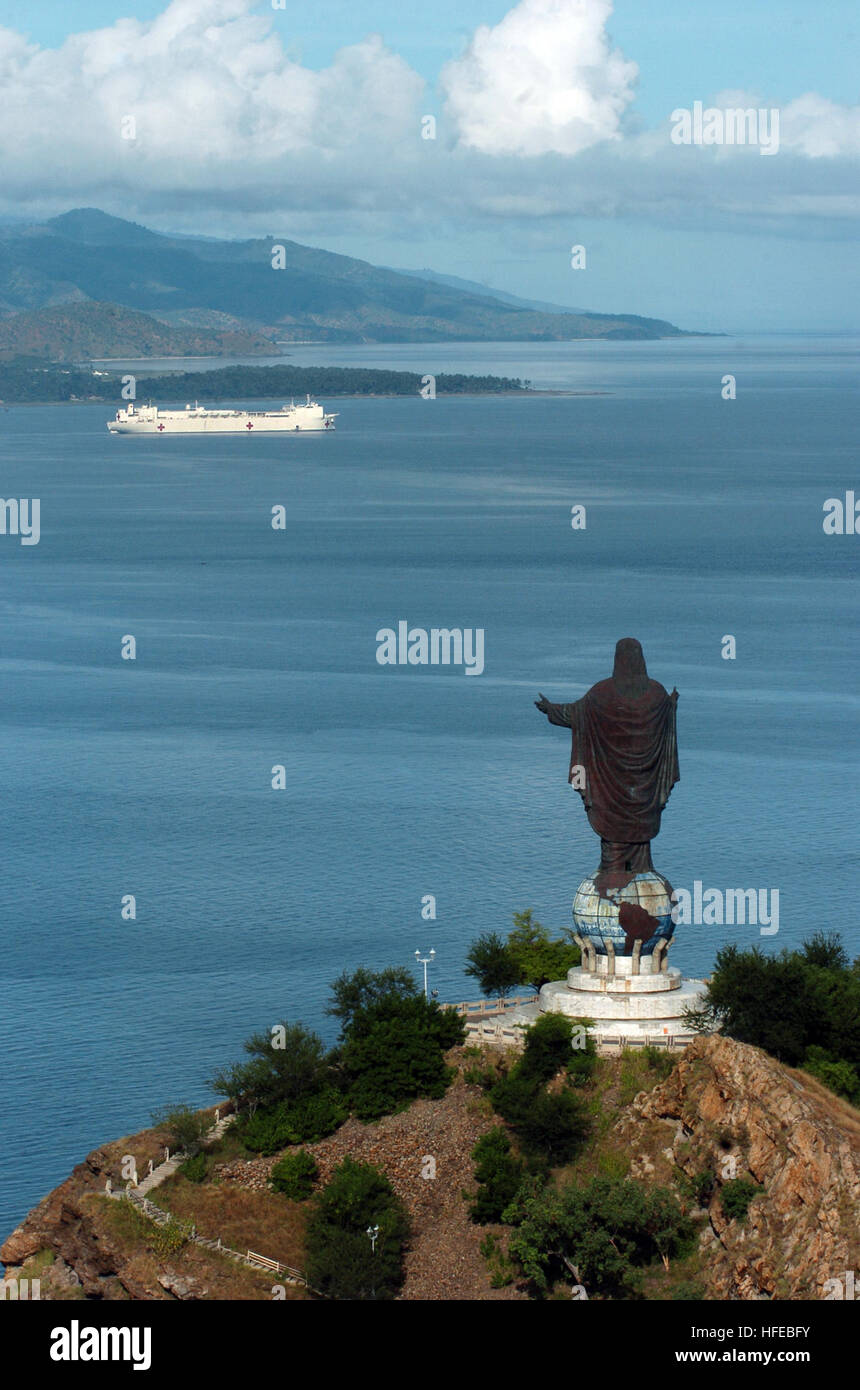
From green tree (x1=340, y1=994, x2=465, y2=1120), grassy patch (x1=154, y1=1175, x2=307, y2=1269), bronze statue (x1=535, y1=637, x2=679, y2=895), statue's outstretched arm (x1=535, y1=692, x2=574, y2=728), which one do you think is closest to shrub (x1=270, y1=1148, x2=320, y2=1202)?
grassy patch (x1=154, y1=1175, x2=307, y2=1269)

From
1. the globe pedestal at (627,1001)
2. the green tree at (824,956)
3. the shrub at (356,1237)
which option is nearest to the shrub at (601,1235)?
the shrub at (356,1237)

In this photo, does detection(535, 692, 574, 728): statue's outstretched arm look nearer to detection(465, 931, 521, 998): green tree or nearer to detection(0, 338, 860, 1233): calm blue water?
detection(465, 931, 521, 998): green tree

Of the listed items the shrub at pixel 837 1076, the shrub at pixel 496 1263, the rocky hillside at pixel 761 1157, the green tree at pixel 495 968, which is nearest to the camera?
the rocky hillside at pixel 761 1157

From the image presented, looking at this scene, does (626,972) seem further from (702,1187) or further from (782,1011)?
(702,1187)

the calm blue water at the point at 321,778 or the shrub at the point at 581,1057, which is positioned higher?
the calm blue water at the point at 321,778

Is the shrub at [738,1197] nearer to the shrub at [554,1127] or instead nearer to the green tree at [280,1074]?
the shrub at [554,1127]
